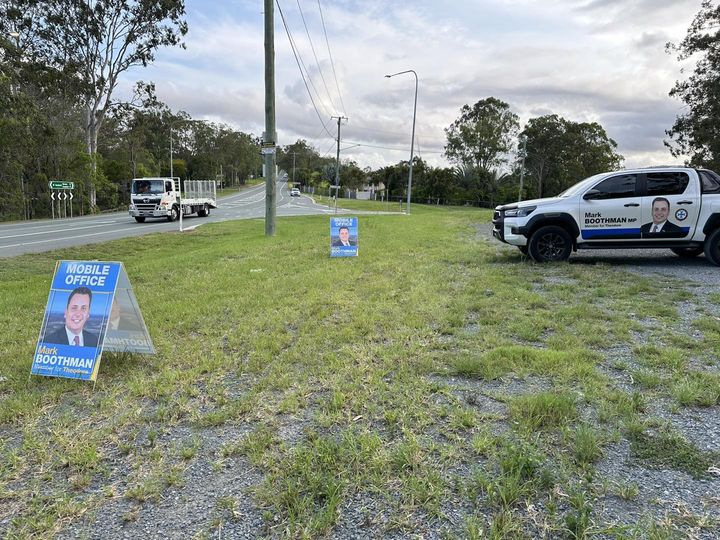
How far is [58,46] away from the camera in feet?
115

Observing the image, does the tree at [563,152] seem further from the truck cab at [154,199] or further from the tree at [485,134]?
the truck cab at [154,199]

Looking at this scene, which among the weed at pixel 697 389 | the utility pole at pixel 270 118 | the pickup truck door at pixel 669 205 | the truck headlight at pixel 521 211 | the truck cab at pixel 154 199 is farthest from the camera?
the truck cab at pixel 154 199

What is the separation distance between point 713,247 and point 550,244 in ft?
9.59

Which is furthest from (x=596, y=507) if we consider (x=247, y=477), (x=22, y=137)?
(x=22, y=137)

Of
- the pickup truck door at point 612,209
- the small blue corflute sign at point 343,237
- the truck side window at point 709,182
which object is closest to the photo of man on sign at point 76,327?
the small blue corflute sign at point 343,237

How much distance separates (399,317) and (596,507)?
11.3 ft

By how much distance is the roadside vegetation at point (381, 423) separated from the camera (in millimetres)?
2326

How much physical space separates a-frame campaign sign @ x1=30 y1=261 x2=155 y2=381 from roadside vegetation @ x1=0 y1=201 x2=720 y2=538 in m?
0.19

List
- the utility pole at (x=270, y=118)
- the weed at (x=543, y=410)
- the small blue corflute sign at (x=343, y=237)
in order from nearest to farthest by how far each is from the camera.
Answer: the weed at (x=543, y=410) → the small blue corflute sign at (x=343, y=237) → the utility pole at (x=270, y=118)

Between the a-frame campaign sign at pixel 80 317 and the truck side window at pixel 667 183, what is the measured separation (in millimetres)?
9050

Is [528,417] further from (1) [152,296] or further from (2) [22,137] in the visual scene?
(2) [22,137]

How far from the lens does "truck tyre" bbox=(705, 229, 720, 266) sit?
857 cm

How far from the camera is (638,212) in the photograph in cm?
860

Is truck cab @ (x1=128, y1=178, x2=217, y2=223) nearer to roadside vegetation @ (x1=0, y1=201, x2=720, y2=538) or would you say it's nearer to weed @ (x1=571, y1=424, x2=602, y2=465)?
roadside vegetation @ (x1=0, y1=201, x2=720, y2=538)
